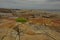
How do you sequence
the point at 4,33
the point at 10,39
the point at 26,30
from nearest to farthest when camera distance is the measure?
the point at 10,39, the point at 4,33, the point at 26,30

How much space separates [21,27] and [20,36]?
7.82 feet

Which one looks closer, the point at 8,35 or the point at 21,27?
the point at 8,35

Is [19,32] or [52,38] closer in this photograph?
[52,38]

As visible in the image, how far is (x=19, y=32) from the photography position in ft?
40.3

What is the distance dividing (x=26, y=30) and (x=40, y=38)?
2108 mm

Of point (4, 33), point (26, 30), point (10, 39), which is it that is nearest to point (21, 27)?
point (26, 30)

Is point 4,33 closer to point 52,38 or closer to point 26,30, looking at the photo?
point 26,30

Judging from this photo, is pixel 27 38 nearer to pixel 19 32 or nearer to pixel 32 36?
pixel 32 36

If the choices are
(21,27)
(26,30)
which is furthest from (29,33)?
(21,27)

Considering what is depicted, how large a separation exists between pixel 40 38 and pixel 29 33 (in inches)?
55.9

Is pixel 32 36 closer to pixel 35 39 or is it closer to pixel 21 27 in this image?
pixel 35 39

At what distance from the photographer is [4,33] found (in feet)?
38.6

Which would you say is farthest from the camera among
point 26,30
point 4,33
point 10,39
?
point 26,30

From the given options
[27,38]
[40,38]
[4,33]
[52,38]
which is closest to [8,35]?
[4,33]
